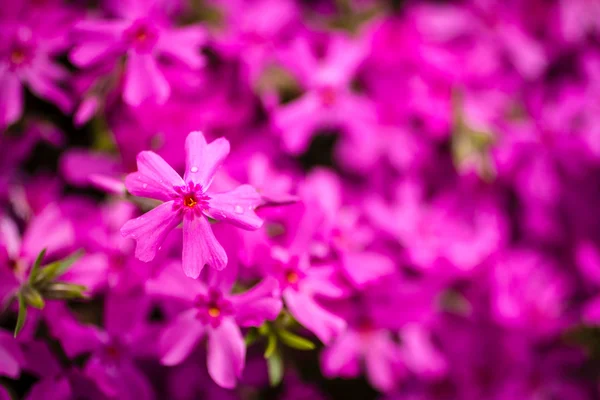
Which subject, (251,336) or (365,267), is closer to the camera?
(251,336)

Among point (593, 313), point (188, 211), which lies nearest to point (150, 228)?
point (188, 211)

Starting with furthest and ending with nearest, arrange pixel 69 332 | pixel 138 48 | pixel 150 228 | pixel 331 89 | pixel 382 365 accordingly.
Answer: pixel 331 89, pixel 382 365, pixel 138 48, pixel 69 332, pixel 150 228

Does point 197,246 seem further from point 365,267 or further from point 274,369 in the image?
point 365,267

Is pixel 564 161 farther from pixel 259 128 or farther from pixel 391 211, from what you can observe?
pixel 259 128

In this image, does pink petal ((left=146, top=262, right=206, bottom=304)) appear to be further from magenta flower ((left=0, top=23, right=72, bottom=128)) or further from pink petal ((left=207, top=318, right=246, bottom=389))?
magenta flower ((left=0, top=23, right=72, bottom=128))

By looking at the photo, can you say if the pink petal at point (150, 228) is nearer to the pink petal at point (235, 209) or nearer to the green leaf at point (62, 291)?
the pink petal at point (235, 209)

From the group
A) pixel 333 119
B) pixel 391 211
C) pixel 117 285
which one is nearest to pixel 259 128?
pixel 333 119
